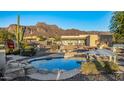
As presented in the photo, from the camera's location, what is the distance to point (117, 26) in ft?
19.5

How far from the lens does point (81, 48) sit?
19.6 feet

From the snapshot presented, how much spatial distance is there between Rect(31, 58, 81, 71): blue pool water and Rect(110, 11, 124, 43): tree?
0.66 meters

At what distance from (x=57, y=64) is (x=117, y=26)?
1.02m

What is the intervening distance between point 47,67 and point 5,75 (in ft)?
1.98

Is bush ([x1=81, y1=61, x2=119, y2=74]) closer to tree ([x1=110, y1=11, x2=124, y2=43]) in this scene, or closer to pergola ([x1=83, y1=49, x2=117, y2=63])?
pergola ([x1=83, y1=49, x2=117, y2=63])

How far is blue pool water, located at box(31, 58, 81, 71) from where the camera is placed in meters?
5.84

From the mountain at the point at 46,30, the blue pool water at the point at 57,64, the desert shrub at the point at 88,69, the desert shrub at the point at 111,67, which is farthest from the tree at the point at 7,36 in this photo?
the desert shrub at the point at 111,67

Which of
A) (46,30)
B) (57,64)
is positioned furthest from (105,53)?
(46,30)

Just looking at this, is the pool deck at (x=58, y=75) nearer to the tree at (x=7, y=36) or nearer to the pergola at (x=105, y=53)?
the pergola at (x=105, y=53)

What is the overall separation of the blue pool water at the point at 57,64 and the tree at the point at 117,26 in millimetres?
658

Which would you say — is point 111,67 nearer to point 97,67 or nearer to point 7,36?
point 97,67
